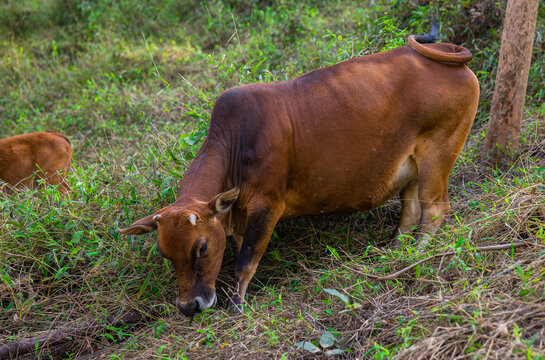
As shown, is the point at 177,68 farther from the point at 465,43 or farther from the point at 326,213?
the point at 326,213

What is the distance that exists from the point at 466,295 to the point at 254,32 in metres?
7.07

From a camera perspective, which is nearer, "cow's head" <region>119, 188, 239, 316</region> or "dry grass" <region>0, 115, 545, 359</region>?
"dry grass" <region>0, 115, 545, 359</region>

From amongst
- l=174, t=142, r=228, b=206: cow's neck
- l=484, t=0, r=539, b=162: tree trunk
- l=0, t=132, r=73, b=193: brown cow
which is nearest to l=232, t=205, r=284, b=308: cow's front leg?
l=174, t=142, r=228, b=206: cow's neck

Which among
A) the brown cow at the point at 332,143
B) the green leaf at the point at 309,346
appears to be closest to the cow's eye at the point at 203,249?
the brown cow at the point at 332,143

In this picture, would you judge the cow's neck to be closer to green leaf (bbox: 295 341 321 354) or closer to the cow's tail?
green leaf (bbox: 295 341 321 354)

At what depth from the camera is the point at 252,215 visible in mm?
4719

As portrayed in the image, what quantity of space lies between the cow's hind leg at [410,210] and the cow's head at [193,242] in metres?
1.79

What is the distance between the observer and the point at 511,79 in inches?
215

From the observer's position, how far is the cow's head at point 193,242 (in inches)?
167

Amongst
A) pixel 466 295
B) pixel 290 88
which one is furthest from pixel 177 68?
pixel 466 295

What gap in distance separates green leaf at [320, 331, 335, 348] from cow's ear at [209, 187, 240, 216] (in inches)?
51.8

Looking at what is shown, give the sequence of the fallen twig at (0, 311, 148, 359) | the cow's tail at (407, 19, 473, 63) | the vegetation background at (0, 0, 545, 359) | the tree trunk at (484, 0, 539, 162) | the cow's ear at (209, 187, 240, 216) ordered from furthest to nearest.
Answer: the tree trunk at (484, 0, 539, 162) < the cow's tail at (407, 19, 473, 63) < the fallen twig at (0, 311, 148, 359) < the cow's ear at (209, 187, 240, 216) < the vegetation background at (0, 0, 545, 359)

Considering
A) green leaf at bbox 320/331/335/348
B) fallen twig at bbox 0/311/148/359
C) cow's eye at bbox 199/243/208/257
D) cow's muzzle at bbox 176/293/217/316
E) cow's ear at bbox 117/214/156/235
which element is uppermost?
cow's ear at bbox 117/214/156/235

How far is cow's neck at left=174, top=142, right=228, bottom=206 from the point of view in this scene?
4.59 metres
